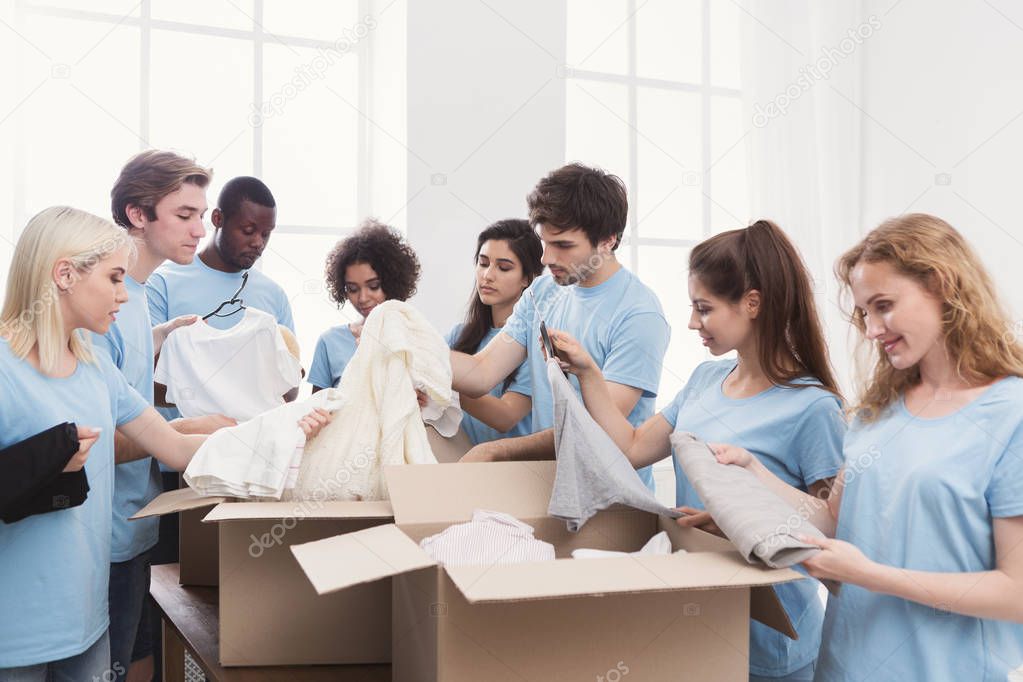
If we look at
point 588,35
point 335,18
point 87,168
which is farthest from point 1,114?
point 588,35

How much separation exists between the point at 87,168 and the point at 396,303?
6.78 feet

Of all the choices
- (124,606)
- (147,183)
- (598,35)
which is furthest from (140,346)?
(598,35)

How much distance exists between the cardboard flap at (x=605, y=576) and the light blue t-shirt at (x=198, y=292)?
146 cm

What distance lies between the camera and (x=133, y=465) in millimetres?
1617

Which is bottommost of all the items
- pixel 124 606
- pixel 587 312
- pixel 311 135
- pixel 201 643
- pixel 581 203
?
pixel 124 606

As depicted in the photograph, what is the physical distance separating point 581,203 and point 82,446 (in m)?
1.09

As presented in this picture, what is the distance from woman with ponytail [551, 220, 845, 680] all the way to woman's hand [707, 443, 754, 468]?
9cm

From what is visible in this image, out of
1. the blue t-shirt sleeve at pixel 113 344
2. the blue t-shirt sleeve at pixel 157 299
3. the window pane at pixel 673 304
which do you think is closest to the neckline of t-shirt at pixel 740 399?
the blue t-shirt sleeve at pixel 113 344

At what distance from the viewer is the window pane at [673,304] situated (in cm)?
411

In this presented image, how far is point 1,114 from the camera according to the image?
277cm

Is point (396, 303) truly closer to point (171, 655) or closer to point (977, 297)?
point (171, 655)

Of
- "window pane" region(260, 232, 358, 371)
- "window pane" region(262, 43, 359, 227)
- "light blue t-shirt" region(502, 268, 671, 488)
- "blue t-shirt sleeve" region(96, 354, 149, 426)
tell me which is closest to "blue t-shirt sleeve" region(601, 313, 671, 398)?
"light blue t-shirt" region(502, 268, 671, 488)

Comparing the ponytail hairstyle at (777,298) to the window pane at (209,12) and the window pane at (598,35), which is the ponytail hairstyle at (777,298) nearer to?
the window pane at (209,12)

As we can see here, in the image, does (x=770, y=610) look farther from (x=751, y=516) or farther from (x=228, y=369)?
(x=228, y=369)
